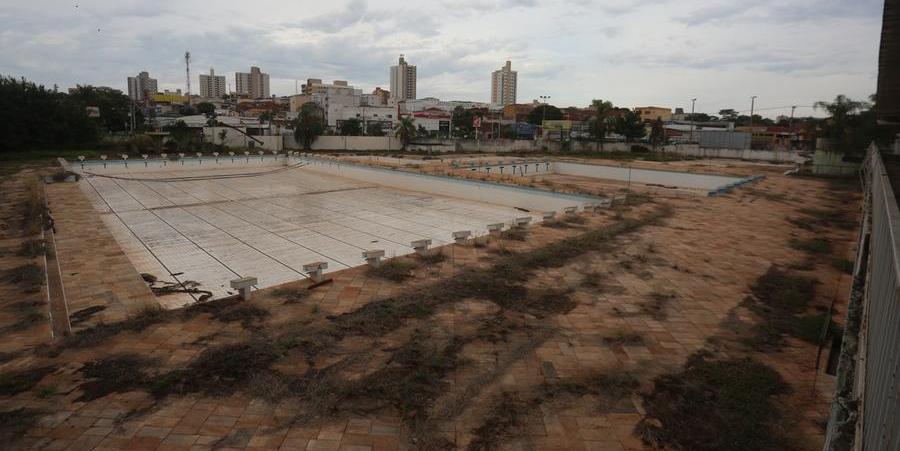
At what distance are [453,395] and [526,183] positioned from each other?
44.9ft

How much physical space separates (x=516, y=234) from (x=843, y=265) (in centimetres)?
493

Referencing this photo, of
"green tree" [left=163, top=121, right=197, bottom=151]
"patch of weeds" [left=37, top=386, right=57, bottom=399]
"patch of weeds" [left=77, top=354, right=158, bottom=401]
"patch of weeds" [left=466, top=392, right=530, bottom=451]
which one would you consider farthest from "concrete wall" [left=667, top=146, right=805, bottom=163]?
"patch of weeds" [left=37, top=386, right=57, bottom=399]

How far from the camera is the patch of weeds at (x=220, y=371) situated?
363 cm

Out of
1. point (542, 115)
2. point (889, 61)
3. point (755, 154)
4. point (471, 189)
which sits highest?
point (542, 115)

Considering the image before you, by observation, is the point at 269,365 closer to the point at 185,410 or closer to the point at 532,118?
the point at 185,410

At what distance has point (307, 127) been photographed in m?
36.4

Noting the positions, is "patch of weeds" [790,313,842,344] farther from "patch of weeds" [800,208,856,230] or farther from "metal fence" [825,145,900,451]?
"patch of weeds" [800,208,856,230]

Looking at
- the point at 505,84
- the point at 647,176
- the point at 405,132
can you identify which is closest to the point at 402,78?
the point at 505,84

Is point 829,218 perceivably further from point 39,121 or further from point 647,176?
point 39,121

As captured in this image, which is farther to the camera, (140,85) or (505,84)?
(505,84)

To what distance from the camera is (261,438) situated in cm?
311

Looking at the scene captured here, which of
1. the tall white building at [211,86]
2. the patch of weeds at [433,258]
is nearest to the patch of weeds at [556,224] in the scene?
the patch of weeds at [433,258]

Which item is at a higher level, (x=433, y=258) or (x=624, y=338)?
(x=433, y=258)

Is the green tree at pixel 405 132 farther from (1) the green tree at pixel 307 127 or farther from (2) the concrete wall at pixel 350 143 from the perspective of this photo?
(1) the green tree at pixel 307 127
